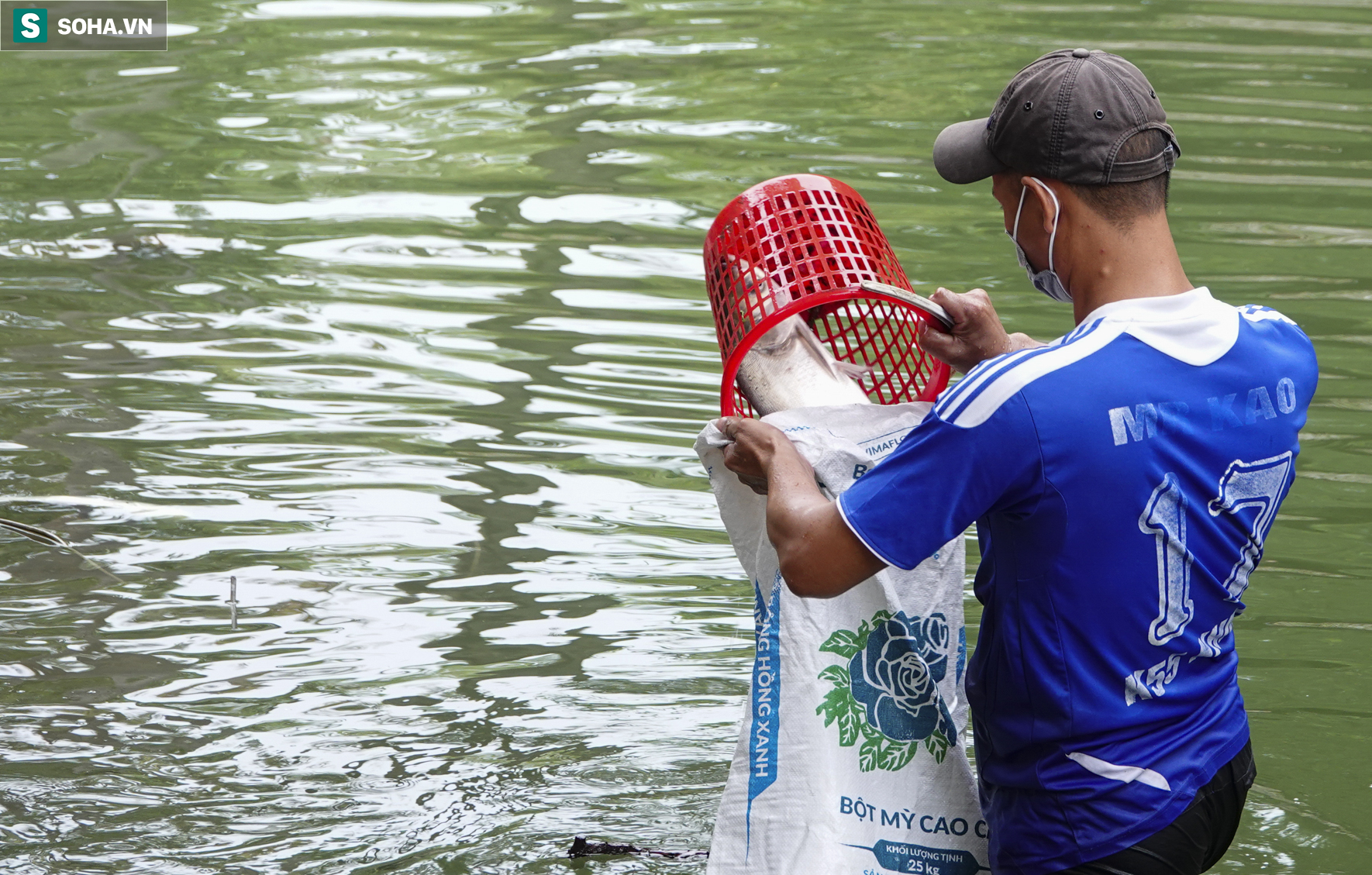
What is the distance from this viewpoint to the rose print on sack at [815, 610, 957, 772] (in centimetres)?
220

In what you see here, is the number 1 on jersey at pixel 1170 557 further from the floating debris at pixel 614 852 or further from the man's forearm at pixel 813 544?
the floating debris at pixel 614 852

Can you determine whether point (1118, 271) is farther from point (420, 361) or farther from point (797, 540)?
point (420, 361)

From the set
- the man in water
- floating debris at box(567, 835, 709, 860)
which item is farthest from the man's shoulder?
floating debris at box(567, 835, 709, 860)

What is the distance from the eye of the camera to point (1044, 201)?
2002 millimetres

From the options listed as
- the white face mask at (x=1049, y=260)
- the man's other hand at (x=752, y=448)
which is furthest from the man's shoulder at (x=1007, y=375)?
the man's other hand at (x=752, y=448)

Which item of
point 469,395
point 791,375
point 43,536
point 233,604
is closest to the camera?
point 791,375

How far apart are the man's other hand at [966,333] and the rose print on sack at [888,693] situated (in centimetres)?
38

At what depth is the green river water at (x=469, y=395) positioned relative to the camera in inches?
130

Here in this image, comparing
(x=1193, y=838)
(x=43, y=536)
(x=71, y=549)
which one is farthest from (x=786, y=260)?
(x=71, y=549)

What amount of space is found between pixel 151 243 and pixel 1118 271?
564cm

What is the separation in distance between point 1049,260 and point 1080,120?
191 mm

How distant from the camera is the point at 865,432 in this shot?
7.37ft

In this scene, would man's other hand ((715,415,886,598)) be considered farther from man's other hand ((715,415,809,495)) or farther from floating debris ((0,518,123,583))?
floating debris ((0,518,123,583))

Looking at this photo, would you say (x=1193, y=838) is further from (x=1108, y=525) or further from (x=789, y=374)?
(x=789, y=374)
